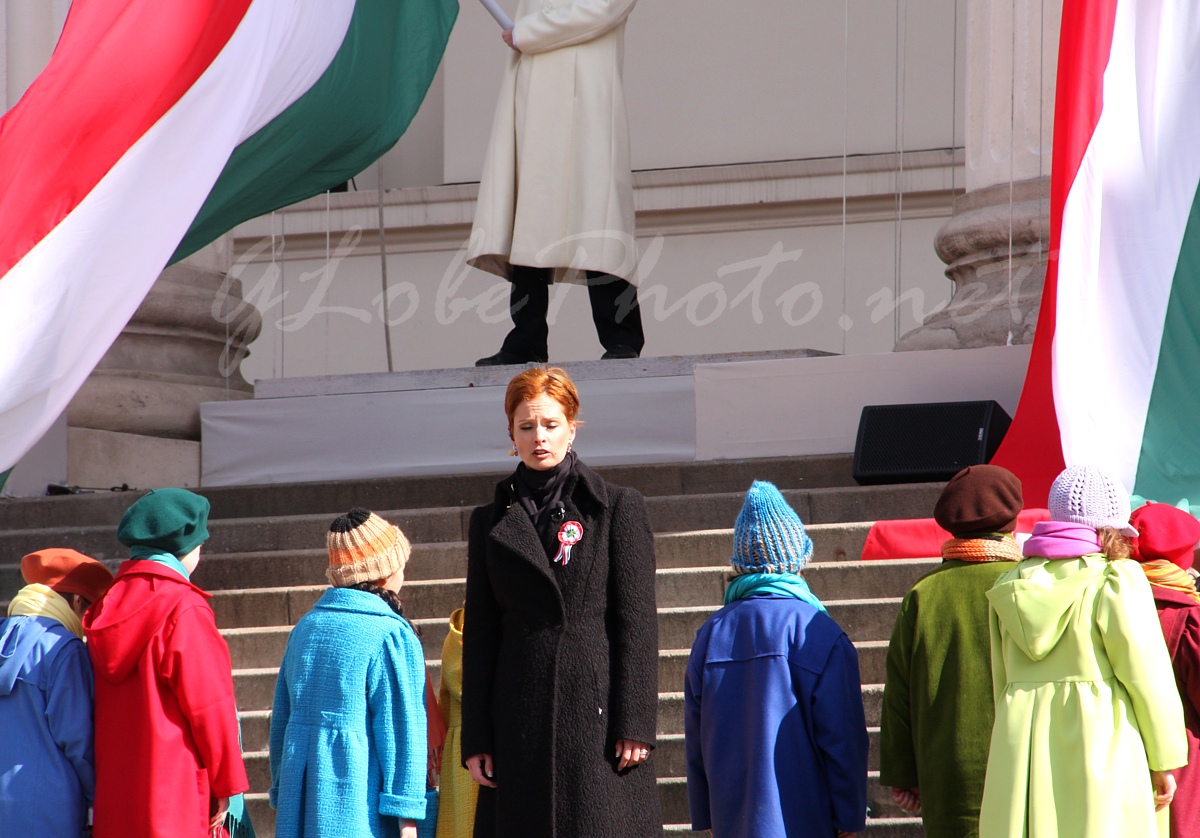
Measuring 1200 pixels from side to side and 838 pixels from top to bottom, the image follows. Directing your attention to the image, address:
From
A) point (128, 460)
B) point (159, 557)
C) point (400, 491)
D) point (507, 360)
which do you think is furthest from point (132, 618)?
point (507, 360)

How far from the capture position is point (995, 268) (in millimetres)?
9227

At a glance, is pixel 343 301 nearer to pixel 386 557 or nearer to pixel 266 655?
pixel 266 655

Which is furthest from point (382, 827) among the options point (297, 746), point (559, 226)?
point (559, 226)

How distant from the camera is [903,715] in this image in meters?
4.36

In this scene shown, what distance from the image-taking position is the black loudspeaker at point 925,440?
7.76 metres

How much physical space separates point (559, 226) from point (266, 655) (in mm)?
3930

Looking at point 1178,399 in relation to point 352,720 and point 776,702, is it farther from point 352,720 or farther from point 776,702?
point 352,720

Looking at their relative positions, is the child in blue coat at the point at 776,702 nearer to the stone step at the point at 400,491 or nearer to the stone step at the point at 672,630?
the stone step at the point at 672,630

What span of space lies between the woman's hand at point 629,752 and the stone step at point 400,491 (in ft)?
13.9

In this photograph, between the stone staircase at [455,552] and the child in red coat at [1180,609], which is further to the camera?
the stone staircase at [455,552]

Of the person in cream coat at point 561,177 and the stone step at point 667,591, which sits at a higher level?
the person in cream coat at point 561,177

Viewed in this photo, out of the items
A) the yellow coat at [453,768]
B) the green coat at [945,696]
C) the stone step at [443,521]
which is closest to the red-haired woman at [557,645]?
the yellow coat at [453,768]

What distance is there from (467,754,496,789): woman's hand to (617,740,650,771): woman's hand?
32 centimetres

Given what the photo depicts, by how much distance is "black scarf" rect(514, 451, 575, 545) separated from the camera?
421 cm
